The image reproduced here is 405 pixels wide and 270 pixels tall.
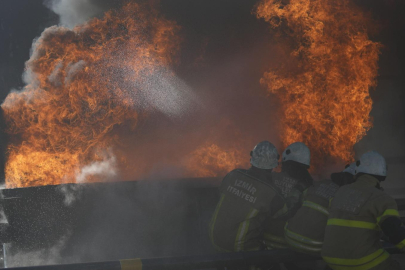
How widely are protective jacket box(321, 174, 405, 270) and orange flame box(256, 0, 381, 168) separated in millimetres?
5722

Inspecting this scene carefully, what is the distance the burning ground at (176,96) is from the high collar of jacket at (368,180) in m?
5.25

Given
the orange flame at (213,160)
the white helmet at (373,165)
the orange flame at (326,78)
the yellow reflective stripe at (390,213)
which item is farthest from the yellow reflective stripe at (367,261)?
the orange flame at (326,78)

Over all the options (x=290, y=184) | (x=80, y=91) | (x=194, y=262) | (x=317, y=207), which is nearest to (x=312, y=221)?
(x=317, y=207)

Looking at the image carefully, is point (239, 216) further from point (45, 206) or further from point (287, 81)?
point (287, 81)

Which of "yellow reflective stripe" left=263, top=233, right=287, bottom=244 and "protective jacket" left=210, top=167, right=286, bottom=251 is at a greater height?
"protective jacket" left=210, top=167, right=286, bottom=251

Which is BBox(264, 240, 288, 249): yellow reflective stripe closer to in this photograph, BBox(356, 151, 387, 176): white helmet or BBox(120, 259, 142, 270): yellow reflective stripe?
BBox(356, 151, 387, 176): white helmet

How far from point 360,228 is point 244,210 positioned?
2.84ft

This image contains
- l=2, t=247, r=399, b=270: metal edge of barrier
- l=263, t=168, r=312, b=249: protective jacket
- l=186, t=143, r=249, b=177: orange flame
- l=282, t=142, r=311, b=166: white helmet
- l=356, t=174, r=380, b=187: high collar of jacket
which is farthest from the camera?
l=186, t=143, r=249, b=177: orange flame

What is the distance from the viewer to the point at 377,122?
9.55 meters

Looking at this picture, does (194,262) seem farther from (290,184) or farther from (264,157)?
(290,184)

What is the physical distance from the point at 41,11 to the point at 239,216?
25.8 ft

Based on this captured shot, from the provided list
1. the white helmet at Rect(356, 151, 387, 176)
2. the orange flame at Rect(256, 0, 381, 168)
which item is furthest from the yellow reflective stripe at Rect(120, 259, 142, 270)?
the orange flame at Rect(256, 0, 381, 168)

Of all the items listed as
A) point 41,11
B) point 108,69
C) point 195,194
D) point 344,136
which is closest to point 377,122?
point 344,136

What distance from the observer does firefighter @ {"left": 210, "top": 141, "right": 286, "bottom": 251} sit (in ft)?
9.70
